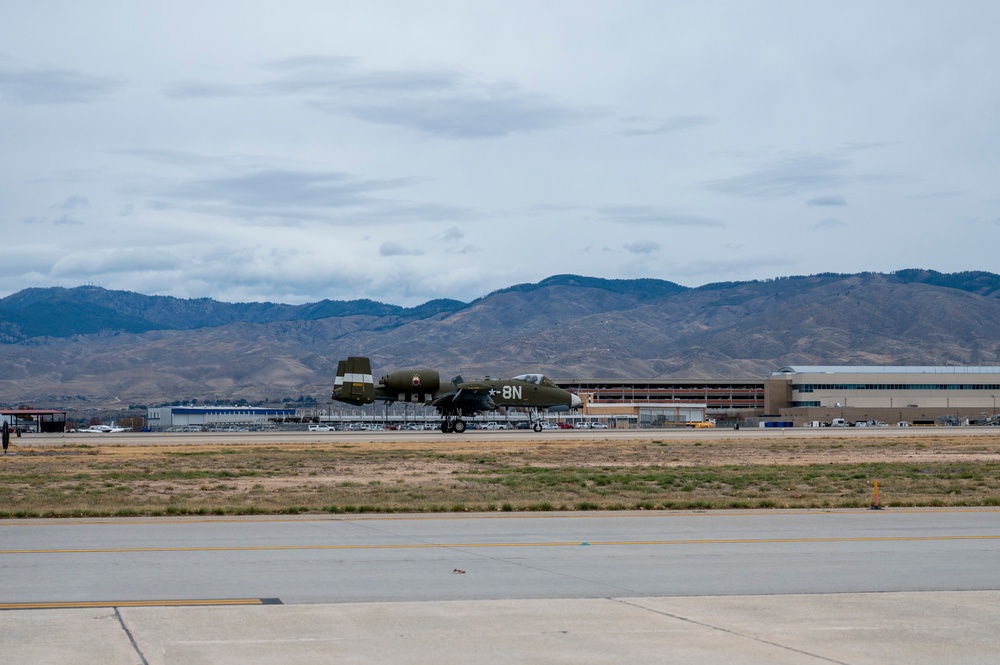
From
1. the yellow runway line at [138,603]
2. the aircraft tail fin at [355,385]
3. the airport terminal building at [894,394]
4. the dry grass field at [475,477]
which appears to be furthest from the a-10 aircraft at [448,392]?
the airport terminal building at [894,394]

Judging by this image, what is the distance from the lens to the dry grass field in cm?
2414

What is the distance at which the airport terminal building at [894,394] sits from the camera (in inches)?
5433

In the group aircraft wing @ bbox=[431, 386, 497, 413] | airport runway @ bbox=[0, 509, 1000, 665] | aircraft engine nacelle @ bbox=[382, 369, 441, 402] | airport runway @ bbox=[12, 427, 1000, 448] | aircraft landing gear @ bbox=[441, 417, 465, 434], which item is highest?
aircraft engine nacelle @ bbox=[382, 369, 441, 402]

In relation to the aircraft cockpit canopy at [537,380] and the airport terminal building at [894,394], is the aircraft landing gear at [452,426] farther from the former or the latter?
the airport terminal building at [894,394]

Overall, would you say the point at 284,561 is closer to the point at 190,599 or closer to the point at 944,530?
the point at 190,599

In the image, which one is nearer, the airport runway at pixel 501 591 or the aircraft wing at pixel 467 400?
the airport runway at pixel 501 591

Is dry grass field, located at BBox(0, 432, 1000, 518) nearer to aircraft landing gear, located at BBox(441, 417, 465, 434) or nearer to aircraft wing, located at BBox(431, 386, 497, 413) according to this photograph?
aircraft wing, located at BBox(431, 386, 497, 413)

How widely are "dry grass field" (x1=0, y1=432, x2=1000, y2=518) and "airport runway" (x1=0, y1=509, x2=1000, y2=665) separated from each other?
12.5ft

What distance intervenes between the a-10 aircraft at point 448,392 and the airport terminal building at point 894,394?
235 feet

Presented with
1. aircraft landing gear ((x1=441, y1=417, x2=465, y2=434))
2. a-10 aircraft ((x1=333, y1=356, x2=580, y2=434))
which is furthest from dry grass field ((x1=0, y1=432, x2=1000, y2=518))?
aircraft landing gear ((x1=441, y1=417, x2=465, y2=434))

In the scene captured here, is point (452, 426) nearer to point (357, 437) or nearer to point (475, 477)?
point (357, 437)

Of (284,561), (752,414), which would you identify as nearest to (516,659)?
(284,561)

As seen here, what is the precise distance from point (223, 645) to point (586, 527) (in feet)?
35.2

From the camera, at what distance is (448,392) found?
70.3 meters
